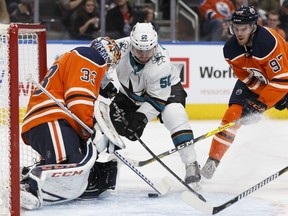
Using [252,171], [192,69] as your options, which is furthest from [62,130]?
[192,69]

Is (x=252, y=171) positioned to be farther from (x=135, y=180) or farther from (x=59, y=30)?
(x=59, y=30)

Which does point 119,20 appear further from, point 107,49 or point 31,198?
point 31,198

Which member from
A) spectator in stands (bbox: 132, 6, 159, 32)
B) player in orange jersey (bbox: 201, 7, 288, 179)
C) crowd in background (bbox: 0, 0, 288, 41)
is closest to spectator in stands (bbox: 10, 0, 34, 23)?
crowd in background (bbox: 0, 0, 288, 41)

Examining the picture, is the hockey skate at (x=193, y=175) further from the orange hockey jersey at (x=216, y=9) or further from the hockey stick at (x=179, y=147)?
the orange hockey jersey at (x=216, y=9)

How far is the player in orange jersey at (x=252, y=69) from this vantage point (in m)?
4.21

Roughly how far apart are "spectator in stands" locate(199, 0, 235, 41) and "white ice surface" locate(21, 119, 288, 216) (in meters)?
1.35

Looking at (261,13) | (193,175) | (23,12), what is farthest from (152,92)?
(261,13)

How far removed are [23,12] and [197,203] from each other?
3.79 m

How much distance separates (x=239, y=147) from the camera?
5.59 metres

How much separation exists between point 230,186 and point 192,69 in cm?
286

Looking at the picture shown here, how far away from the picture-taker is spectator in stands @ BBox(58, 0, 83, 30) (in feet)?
23.6

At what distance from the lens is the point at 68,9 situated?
7.19 m

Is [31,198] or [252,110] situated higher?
[252,110]

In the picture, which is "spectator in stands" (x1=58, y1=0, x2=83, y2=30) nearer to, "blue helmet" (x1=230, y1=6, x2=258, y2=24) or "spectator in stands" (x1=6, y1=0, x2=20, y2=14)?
"spectator in stands" (x1=6, y1=0, x2=20, y2=14)
